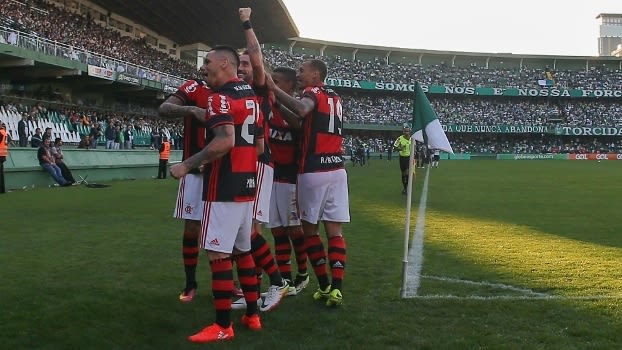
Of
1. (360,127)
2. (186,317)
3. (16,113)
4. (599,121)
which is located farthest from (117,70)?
(599,121)

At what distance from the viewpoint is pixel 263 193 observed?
5.38 metres

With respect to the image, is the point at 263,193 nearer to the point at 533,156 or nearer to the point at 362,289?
the point at 362,289

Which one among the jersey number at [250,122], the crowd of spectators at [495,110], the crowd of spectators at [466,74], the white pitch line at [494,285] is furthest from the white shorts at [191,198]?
the crowd of spectators at [466,74]

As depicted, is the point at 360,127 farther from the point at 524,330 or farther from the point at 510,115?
the point at 524,330

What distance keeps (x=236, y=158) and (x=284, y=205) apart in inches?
56.9

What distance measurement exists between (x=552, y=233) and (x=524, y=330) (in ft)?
19.6

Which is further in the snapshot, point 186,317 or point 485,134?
point 485,134

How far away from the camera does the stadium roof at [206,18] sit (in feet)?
125

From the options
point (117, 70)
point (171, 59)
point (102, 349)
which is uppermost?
point (171, 59)

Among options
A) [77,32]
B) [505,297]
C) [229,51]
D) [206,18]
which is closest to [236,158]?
[229,51]

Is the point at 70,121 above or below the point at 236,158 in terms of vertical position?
above

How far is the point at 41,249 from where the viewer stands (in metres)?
8.08

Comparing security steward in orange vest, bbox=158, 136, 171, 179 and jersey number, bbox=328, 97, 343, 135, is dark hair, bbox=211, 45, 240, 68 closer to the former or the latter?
jersey number, bbox=328, 97, 343, 135

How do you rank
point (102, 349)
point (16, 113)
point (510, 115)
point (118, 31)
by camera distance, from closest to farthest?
point (102, 349), point (16, 113), point (118, 31), point (510, 115)
